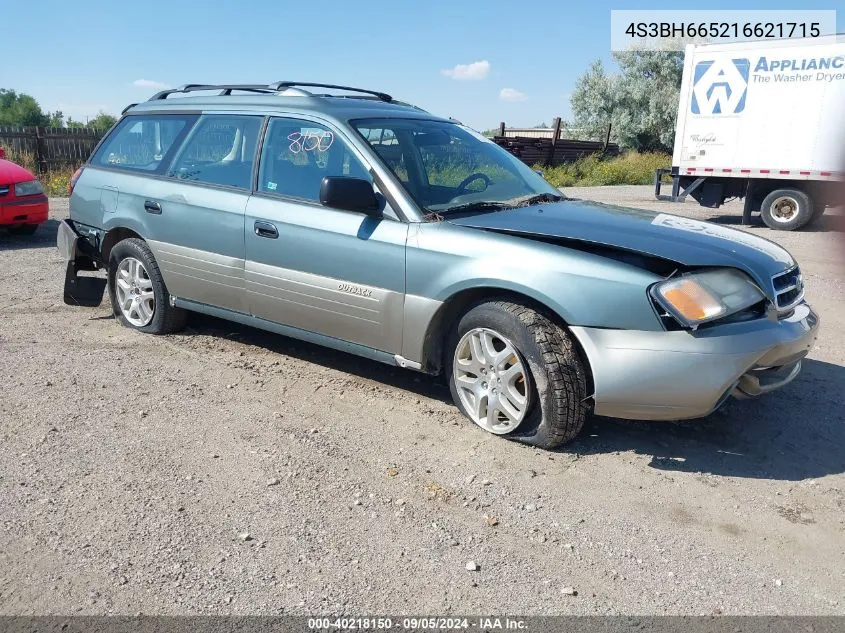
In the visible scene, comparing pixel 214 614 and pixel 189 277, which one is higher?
pixel 189 277

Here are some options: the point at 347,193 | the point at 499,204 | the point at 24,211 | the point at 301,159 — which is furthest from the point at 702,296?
the point at 24,211

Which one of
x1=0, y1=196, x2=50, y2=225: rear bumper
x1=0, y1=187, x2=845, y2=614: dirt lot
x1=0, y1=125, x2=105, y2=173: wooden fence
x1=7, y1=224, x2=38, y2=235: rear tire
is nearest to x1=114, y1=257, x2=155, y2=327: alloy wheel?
x1=0, y1=187, x2=845, y2=614: dirt lot

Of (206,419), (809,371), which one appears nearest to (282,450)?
(206,419)

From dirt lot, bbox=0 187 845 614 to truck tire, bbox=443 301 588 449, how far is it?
0.49ft

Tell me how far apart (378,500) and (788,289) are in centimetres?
241

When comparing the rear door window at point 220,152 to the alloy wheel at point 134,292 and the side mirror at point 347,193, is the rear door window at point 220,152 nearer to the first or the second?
the alloy wheel at point 134,292

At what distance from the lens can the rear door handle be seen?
17.7ft

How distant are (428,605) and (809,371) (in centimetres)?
375

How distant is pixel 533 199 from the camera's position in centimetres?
470

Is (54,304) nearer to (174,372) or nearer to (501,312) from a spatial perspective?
(174,372)

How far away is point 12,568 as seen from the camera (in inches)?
111

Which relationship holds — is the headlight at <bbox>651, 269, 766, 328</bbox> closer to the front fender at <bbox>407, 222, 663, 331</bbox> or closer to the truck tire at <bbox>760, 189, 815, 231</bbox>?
the front fender at <bbox>407, 222, 663, 331</bbox>

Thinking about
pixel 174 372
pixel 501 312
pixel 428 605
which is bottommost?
pixel 428 605

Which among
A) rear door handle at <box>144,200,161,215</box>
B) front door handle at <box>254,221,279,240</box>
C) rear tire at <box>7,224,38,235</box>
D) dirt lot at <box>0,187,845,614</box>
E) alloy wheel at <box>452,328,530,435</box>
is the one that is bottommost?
dirt lot at <box>0,187,845,614</box>
